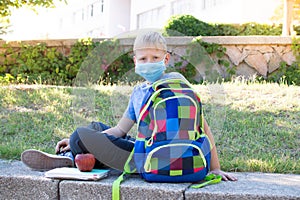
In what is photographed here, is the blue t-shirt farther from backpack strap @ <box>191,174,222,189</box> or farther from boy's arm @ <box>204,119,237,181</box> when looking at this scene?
backpack strap @ <box>191,174,222,189</box>

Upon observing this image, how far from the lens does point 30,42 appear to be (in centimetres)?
782

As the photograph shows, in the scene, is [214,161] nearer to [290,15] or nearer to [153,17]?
[290,15]

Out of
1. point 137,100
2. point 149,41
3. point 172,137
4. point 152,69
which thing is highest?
point 149,41

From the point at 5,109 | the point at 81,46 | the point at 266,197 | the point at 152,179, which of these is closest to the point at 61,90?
the point at 5,109

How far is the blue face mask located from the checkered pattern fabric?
0.13 metres

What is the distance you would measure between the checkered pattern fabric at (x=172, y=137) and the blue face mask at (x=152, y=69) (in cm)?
13

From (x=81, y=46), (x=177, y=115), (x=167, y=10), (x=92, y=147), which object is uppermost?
(x=167, y=10)

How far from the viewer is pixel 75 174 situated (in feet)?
8.66

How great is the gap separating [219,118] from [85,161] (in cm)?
148

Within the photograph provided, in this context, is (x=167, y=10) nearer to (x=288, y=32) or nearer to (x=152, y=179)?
(x=288, y=32)

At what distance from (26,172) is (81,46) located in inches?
189

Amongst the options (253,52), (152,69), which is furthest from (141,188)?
(253,52)

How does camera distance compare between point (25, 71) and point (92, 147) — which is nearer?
point (92, 147)

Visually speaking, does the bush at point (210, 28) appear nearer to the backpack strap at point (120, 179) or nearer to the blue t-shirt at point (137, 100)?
the blue t-shirt at point (137, 100)
